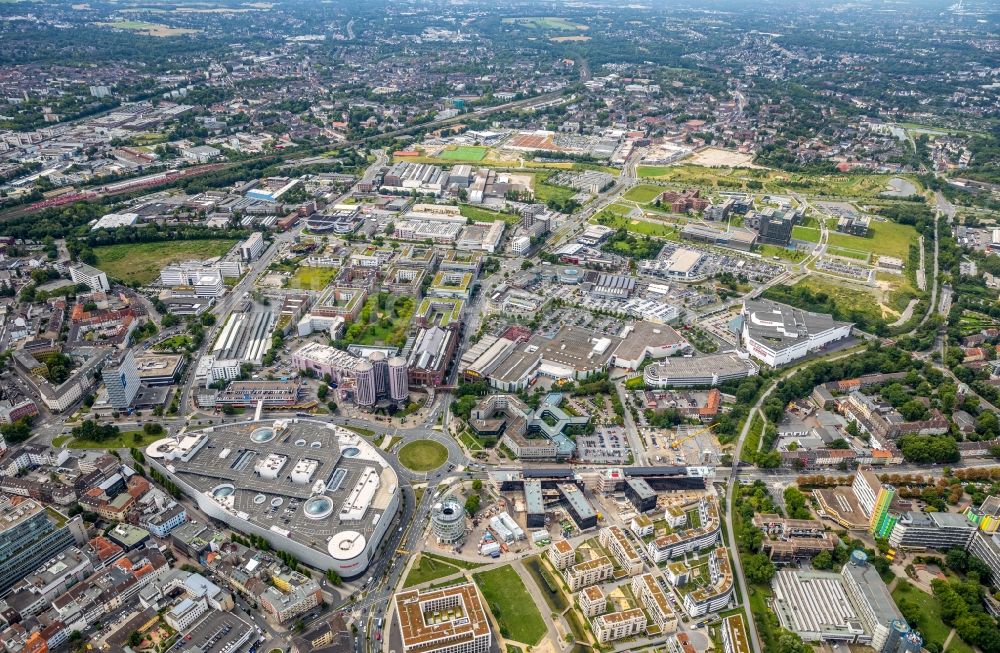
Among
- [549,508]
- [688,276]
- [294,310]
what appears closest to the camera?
[549,508]

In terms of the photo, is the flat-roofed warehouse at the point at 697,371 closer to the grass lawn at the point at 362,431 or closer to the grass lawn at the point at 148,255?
the grass lawn at the point at 362,431

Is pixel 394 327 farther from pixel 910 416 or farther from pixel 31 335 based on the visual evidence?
pixel 910 416

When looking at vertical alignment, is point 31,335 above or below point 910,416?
below

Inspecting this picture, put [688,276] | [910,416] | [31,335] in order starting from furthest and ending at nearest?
1. [688,276]
2. [31,335]
3. [910,416]

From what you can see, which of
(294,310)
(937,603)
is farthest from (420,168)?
(937,603)

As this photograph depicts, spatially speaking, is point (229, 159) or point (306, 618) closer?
point (306, 618)

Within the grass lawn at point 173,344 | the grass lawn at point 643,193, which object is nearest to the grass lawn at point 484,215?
the grass lawn at point 643,193

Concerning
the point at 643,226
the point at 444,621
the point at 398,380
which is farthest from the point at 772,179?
the point at 444,621
